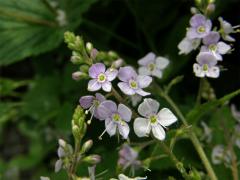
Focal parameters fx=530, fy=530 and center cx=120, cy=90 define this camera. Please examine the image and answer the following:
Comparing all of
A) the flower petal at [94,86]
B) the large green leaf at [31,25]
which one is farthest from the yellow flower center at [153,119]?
the large green leaf at [31,25]

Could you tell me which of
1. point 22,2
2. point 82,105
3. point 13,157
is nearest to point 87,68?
point 82,105

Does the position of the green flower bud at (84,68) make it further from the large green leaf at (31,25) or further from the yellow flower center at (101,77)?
the large green leaf at (31,25)

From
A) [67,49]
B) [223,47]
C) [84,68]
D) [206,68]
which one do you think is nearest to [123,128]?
[84,68]

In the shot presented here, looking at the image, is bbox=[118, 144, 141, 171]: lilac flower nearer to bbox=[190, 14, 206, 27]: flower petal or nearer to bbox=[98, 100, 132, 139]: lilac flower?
bbox=[98, 100, 132, 139]: lilac flower

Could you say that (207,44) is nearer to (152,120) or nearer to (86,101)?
(152,120)

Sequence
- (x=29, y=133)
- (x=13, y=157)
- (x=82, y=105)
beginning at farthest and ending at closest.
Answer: (x=13, y=157) < (x=29, y=133) < (x=82, y=105)

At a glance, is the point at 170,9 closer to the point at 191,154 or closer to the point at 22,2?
the point at 22,2
